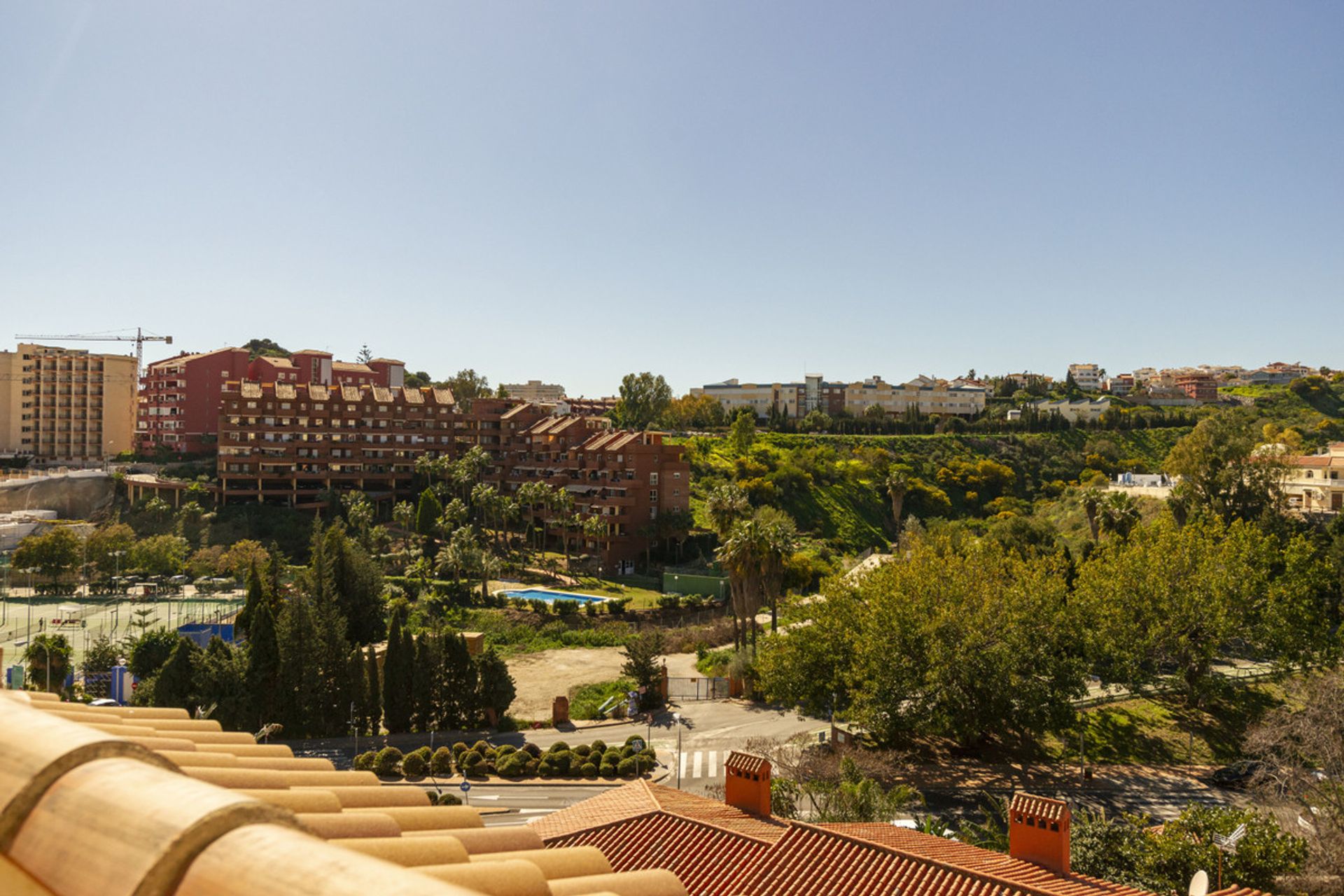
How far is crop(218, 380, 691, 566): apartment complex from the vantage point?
246 ft

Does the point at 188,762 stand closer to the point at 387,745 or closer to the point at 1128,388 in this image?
the point at 387,745

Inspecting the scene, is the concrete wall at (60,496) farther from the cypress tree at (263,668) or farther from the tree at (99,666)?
the cypress tree at (263,668)

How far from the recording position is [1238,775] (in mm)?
33062

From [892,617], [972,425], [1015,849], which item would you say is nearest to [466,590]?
[892,617]

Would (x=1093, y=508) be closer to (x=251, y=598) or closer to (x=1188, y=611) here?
(x=1188, y=611)

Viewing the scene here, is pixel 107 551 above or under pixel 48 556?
above

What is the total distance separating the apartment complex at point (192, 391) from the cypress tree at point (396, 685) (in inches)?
2485

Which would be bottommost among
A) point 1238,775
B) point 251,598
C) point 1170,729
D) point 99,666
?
point 1170,729

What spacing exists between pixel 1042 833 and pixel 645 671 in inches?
1078

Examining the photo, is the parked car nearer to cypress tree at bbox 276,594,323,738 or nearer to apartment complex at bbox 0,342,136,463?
cypress tree at bbox 276,594,323,738

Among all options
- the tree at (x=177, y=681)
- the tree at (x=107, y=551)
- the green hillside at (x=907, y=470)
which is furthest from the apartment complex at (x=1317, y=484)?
the tree at (x=107, y=551)

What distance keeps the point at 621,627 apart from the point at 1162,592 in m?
32.2

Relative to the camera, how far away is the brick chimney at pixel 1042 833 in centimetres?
1844

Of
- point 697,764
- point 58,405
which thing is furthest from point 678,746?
point 58,405
